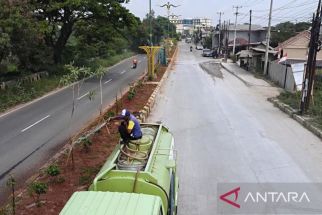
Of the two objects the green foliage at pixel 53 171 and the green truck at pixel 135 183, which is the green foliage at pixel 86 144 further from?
the green truck at pixel 135 183

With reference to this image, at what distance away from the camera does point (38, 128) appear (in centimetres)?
1773

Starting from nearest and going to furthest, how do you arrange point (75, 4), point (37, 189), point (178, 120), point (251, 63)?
point (37, 189) < point (178, 120) < point (75, 4) < point (251, 63)

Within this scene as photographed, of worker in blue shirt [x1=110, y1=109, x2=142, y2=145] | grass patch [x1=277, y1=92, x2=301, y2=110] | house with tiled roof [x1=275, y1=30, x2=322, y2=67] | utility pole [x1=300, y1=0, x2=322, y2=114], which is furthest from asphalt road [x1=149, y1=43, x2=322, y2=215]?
house with tiled roof [x1=275, y1=30, x2=322, y2=67]

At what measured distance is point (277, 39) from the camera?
69.6m

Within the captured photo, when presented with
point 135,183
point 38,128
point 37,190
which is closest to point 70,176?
point 37,190

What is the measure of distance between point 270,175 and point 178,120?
781 cm

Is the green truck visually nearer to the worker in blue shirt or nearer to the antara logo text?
the worker in blue shirt

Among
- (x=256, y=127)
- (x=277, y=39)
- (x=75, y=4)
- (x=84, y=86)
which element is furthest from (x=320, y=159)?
(x=277, y=39)

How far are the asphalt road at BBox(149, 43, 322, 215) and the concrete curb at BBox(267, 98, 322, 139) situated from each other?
286mm

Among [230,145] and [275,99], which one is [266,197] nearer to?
[230,145]

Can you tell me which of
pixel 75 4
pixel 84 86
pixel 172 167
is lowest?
pixel 84 86

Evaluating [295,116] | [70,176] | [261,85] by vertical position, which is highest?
[70,176]

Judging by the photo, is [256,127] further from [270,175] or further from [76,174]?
[76,174]

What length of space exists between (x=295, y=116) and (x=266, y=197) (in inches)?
409
